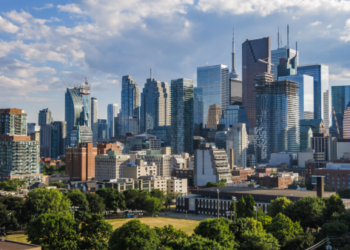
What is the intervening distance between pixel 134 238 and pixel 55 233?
1546 cm

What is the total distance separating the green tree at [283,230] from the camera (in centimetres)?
7269

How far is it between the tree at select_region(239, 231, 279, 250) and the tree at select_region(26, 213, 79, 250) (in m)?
27.3

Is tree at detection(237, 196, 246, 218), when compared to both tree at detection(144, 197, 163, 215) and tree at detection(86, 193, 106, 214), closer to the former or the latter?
tree at detection(144, 197, 163, 215)

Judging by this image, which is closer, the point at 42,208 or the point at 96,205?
the point at 42,208

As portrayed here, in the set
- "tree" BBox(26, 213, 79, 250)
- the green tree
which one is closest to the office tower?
"tree" BBox(26, 213, 79, 250)

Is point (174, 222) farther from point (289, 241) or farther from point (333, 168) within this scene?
point (333, 168)

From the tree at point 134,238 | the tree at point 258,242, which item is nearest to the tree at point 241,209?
the tree at point 258,242

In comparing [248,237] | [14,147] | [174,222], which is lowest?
[174,222]

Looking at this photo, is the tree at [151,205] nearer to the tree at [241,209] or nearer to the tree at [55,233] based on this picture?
the tree at [241,209]

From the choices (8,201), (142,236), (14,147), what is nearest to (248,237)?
(142,236)

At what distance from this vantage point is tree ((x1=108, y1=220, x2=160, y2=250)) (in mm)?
62781

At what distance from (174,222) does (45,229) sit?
54644 millimetres

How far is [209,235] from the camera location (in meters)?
66.5

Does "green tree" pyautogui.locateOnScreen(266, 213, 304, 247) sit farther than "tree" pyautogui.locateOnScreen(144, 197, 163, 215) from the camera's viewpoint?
No
